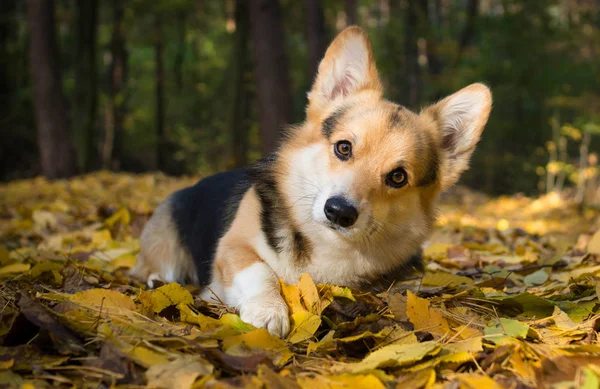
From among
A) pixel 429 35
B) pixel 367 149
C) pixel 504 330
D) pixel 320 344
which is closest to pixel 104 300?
pixel 320 344

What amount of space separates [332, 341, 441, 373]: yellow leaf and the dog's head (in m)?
0.62

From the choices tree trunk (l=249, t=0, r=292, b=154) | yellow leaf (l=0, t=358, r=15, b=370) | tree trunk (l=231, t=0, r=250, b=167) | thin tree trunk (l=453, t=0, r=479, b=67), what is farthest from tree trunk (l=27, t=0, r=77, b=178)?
yellow leaf (l=0, t=358, r=15, b=370)

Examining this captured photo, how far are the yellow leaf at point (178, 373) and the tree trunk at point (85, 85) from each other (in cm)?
1086

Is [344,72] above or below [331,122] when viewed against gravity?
above

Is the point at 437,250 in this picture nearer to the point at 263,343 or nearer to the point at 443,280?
the point at 443,280

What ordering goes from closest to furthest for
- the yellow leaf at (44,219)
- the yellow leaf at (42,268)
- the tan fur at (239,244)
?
the tan fur at (239,244) → the yellow leaf at (42,268) → the yellow leaf at (44,219)

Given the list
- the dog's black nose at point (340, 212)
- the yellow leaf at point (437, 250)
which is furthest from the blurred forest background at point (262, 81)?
the dog's black nose at point (340, 212)

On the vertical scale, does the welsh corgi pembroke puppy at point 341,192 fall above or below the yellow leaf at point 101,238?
above

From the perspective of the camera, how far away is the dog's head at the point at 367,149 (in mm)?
2451

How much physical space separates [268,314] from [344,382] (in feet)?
1.69

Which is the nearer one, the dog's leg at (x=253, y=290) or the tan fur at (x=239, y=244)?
the dog's leg at (x=253, y=290)

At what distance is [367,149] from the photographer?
2.62 m

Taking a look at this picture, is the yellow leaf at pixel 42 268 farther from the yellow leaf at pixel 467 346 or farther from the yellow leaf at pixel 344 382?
the yellow leaf at pixel 467 346

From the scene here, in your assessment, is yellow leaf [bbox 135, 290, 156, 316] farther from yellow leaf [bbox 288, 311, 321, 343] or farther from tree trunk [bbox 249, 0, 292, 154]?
tree trunk [bbox 249, 0, 292, 154]
